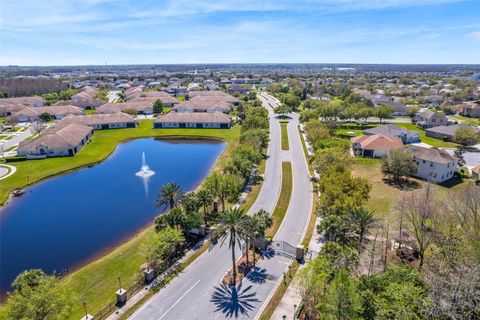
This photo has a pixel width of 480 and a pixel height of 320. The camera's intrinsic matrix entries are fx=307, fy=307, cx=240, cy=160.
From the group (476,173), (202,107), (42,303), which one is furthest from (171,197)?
(202,107)

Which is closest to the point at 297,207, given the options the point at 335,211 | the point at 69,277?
the point at 335,211

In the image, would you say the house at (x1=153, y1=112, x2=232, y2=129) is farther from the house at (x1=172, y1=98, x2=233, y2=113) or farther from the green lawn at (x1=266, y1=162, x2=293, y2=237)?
the green lawn at (x1=266, y1=162, x2=293, y2=237)

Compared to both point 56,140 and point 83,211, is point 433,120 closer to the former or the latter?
point 83,211

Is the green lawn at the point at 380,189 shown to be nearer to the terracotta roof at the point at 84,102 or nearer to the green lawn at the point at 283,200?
the green lawn at the point at 283,200

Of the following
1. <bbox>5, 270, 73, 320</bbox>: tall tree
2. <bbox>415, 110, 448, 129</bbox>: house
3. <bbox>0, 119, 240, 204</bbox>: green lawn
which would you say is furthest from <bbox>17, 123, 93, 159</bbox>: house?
<bbox>415, 110, 448, 129</bbox>: house

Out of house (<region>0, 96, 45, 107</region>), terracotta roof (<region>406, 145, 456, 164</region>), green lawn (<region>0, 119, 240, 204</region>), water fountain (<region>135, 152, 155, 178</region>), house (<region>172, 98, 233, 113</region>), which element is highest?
house (<region>0, 96, 45, 107</region>)

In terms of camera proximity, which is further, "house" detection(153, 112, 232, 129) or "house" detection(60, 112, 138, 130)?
"house" detection(153, 112, 232, 129)

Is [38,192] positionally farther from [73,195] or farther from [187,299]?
[187,299]
